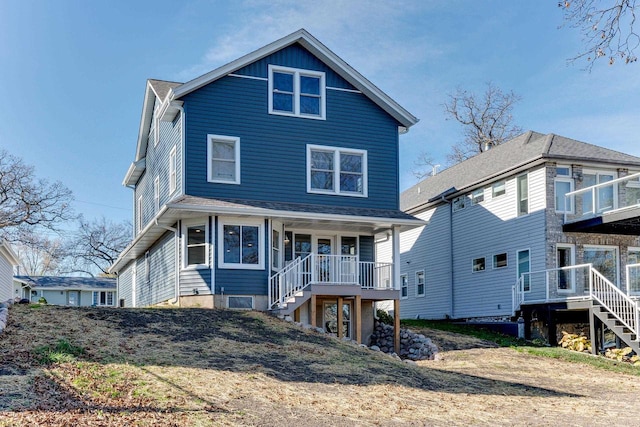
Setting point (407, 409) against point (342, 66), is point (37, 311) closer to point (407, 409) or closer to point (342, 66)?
point (407, 409)

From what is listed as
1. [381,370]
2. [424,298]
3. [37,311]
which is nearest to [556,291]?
[424,298]

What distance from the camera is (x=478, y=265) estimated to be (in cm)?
2495

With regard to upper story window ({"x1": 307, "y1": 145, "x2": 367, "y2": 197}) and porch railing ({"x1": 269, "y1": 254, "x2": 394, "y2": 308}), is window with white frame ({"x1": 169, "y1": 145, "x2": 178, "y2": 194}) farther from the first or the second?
porch railing ({"x1": 269, "y1": 254, "x2": 394, "y2": 308})

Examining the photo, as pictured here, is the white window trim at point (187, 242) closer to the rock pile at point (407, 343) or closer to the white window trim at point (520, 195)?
the rock pile at point (407, 343)

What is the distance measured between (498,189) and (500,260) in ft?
7.94

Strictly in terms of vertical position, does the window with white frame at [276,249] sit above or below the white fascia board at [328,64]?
below

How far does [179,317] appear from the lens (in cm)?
1608

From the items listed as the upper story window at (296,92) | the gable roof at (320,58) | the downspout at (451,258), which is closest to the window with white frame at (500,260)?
the downspout at (451,258)

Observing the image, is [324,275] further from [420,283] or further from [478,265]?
[420,283]

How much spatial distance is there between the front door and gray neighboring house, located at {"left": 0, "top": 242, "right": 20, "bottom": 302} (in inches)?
468

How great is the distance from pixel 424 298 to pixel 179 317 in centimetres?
1428

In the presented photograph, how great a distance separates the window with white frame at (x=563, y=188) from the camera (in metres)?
21.8

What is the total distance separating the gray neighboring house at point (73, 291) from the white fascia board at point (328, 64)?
30.3 meters

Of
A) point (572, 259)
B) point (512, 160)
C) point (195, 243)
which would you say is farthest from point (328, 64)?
point (572, 259)
